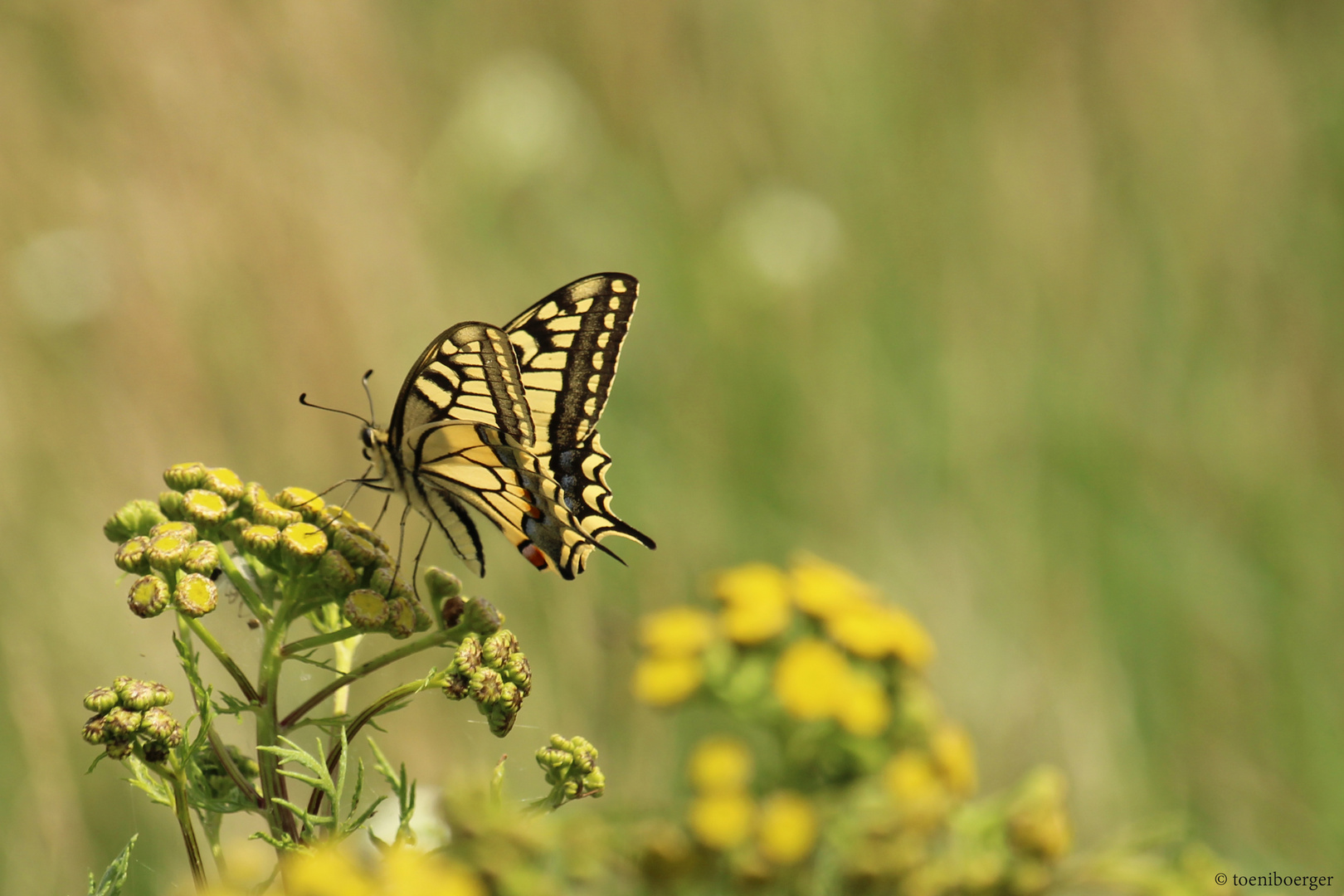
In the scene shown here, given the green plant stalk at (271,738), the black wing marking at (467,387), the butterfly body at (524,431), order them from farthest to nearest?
the butterfly body at (524,431), the black wing marking at (467,387), the green plant stalk at (271,738)

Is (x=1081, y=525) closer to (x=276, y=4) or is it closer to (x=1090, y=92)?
(x=1090, y=92)

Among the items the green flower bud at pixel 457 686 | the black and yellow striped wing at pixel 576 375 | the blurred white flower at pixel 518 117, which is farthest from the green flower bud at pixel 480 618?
the blurred white flower at pixel 518 117

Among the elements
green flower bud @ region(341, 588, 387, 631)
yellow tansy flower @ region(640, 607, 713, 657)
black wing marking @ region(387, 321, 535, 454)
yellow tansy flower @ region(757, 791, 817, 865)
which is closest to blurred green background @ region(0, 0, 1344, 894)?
yellow tansy flower @ region(640, 607, 713, 657)

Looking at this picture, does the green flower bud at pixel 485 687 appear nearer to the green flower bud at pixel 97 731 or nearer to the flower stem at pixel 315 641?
the flower stem at pixel 315 641

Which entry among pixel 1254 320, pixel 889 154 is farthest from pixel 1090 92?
pixel 1254 320

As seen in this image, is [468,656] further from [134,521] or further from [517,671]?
[134,521]

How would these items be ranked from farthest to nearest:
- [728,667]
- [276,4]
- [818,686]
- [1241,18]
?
1. [1241,18]
2. [276,4]
3. [728,667]
4. [818,686]

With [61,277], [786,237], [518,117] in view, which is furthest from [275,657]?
[518,117]
